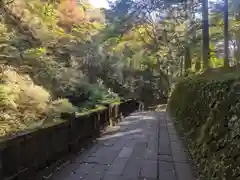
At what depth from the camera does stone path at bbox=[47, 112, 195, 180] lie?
5289 mm

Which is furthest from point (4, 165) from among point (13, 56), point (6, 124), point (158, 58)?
point (158, 58)

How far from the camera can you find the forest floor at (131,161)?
5.29m

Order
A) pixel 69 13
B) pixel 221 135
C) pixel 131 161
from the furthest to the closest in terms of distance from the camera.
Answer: pixel 69 13 < pixel 131 161 < pixel 221 135

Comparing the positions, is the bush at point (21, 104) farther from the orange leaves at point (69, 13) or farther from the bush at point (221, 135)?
the orange leaves at point (69, 13)

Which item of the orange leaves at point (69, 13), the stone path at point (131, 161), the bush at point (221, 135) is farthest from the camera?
the orange leaves at point (69, 13)

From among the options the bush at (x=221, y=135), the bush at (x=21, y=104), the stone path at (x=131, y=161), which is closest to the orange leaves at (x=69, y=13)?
the bush at (x=21, y=104)

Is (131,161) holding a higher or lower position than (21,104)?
lower

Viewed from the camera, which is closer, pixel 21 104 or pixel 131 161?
pixel 131 161

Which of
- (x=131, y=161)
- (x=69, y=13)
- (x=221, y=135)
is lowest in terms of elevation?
Result: (x=131, y=161)

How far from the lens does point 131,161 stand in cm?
624

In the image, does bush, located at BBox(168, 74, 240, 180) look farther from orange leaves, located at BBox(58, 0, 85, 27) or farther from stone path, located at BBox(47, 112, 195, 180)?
orange leaves, located at BBox(58, 0, 85, 27)

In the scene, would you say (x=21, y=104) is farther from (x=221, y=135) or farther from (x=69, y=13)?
(x=69, y=13)

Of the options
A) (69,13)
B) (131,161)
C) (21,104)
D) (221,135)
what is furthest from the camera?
(69,13)

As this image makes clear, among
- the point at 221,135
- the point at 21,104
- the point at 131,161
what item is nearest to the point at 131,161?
the point at 131,161
